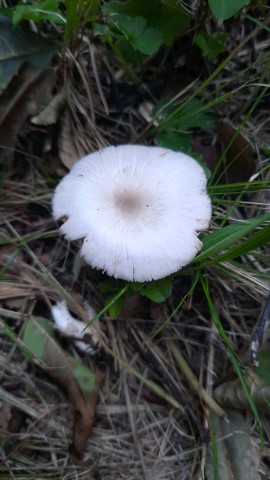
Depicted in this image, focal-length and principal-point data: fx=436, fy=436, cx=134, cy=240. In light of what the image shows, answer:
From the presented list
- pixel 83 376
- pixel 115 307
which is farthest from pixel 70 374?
pixel 115 307

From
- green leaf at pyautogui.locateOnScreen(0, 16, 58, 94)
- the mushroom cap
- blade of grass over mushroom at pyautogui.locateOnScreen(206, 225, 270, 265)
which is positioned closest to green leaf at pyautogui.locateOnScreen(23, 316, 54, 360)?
the mushroom cap

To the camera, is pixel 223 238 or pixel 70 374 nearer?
pixel 223 238

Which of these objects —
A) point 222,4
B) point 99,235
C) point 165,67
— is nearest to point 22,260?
point 99,235

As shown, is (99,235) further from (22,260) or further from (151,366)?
(151,366)

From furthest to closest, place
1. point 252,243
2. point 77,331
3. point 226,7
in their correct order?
point 77,331
point 226,7
point 252,243

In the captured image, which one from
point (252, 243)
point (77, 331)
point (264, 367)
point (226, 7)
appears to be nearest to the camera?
point (252, 243)

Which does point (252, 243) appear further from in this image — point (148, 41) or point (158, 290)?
point (148, 41)

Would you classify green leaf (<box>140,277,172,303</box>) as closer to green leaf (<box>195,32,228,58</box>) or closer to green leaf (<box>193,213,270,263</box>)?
green leaf (<box>193,213,270,263</box>)

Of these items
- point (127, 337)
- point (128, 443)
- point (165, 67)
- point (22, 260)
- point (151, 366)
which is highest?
point (165, 67)
